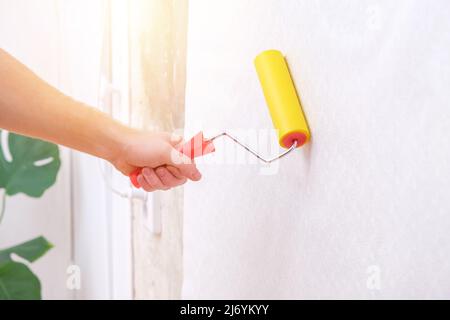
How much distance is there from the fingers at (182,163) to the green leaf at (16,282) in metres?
0.93

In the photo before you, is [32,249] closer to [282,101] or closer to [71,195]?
[71,195]

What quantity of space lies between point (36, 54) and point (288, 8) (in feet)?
3.61

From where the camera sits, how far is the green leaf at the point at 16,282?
4.69 ft

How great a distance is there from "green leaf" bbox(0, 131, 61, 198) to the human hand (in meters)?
0.78

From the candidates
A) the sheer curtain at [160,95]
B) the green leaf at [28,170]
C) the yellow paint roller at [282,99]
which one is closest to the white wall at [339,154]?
the yellow paint roller at [282,99]

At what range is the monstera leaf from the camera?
143 cm

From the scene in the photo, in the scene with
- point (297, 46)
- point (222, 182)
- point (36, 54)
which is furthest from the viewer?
point (36, 54)

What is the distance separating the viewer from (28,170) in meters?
1.42

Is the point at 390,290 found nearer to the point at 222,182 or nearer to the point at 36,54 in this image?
the point at 222,182

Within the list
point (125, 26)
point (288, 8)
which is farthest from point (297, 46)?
point (125, 26)

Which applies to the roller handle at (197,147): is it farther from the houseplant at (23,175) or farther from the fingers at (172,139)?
the houseplant at (23,175)

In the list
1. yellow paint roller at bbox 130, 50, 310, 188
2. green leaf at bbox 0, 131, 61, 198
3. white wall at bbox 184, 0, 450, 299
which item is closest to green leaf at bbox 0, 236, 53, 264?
green leaf at bbox 0, 131, 61, 198

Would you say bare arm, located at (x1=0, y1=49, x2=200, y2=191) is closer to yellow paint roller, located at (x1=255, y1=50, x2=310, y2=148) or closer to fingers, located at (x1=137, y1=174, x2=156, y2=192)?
fingers, located at (x1=137, y1=174, x2=156, y2=192)

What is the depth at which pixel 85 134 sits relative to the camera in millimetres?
690
